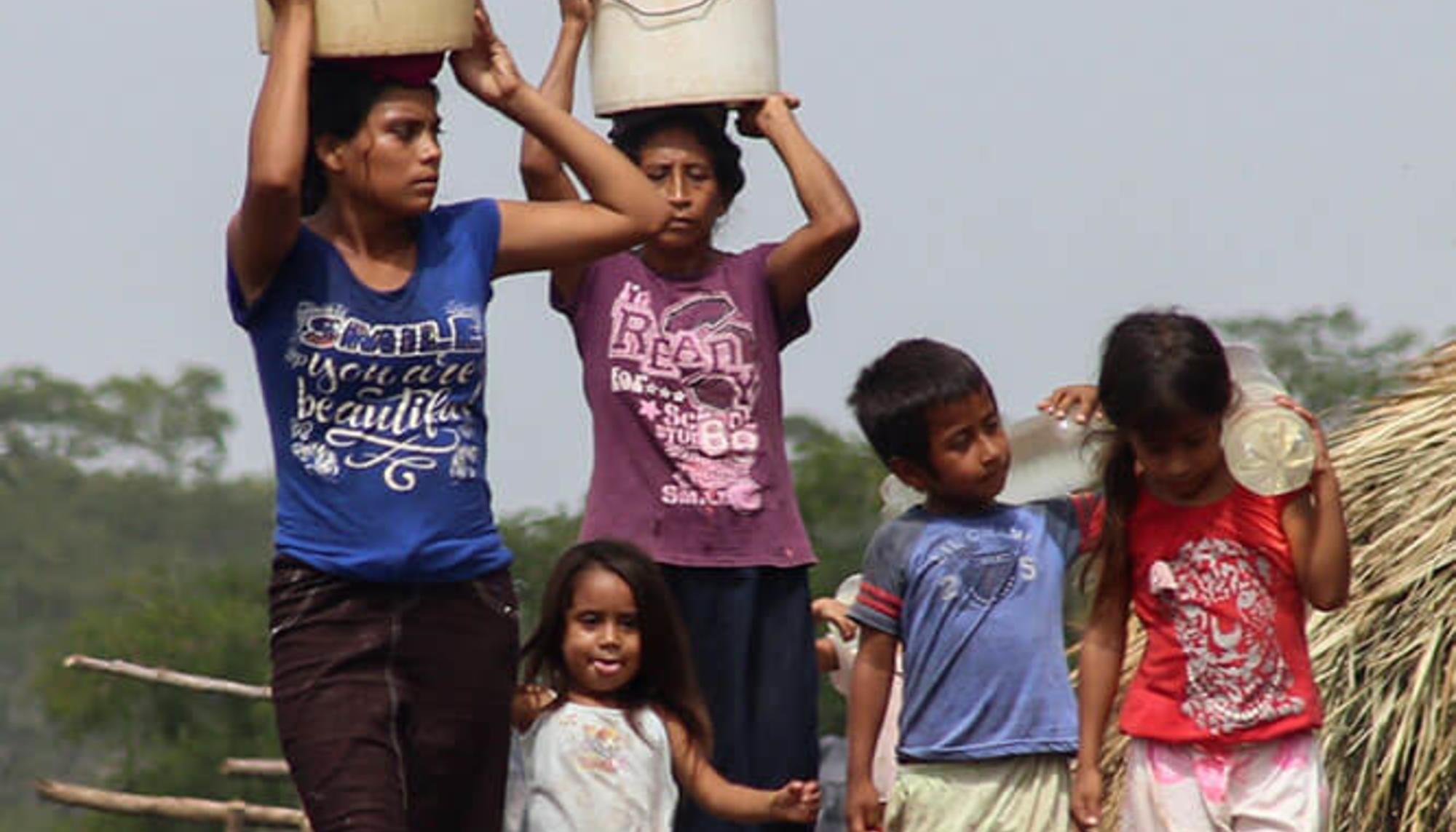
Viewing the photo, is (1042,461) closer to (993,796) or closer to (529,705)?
(993,796)

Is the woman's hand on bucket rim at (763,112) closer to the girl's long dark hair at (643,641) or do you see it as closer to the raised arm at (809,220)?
the raised arm at (809,220)

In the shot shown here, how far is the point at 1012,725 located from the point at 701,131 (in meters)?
1.27

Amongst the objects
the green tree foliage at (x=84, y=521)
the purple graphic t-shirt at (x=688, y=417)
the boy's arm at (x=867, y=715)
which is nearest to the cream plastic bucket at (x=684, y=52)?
the purple graphic t-shirt at (x=688, y=417)

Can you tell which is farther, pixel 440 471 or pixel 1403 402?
pixel 1403 402

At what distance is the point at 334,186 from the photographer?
4.77 metres

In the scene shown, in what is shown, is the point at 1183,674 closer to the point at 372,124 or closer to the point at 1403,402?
the point at 372,124

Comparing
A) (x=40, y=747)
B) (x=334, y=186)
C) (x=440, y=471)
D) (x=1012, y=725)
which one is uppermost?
(x=334, y=186)

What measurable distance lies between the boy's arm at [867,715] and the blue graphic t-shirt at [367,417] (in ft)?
3.32

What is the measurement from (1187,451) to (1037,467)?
4.09 feet

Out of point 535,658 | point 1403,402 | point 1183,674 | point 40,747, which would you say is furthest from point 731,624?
point 40,747

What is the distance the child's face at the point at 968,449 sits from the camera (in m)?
5.36

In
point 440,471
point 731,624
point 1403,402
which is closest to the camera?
point 440,471

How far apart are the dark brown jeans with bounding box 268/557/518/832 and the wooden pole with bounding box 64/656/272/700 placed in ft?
20.4

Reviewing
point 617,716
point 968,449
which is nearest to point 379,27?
point 968,449
